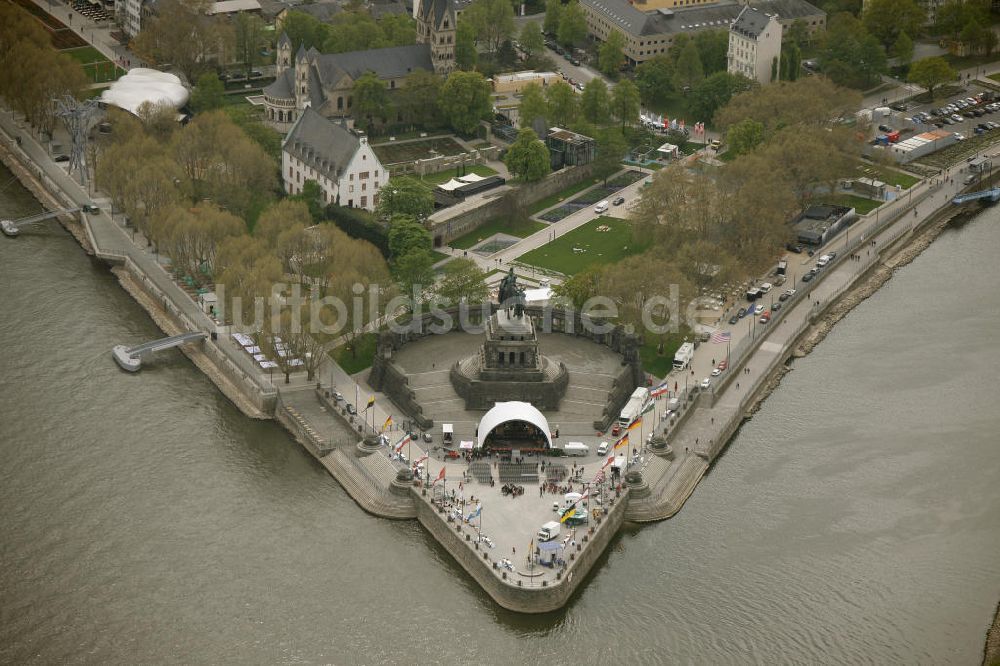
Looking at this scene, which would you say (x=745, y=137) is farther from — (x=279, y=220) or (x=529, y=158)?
→ (x=279, y=220)

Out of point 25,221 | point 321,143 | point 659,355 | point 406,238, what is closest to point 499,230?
point 406,238

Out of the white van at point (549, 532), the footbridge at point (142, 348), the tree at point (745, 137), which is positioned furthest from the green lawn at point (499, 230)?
the white van at point (549, 532)

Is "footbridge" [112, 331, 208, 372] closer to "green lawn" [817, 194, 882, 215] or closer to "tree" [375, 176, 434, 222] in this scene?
"tree" [375, 176, 434, 222]

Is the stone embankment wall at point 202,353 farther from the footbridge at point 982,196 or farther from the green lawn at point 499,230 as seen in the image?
the footbridge at point 982,196

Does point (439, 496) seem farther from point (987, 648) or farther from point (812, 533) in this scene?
point (987, 648)

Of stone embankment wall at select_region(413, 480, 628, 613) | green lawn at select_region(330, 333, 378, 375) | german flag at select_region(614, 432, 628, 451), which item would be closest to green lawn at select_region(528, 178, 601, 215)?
green lawn at select_region(330, 333, 378, 375)

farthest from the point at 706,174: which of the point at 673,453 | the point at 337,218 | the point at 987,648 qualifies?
the point at 987,648

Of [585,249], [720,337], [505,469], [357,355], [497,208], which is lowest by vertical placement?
[505,469]
